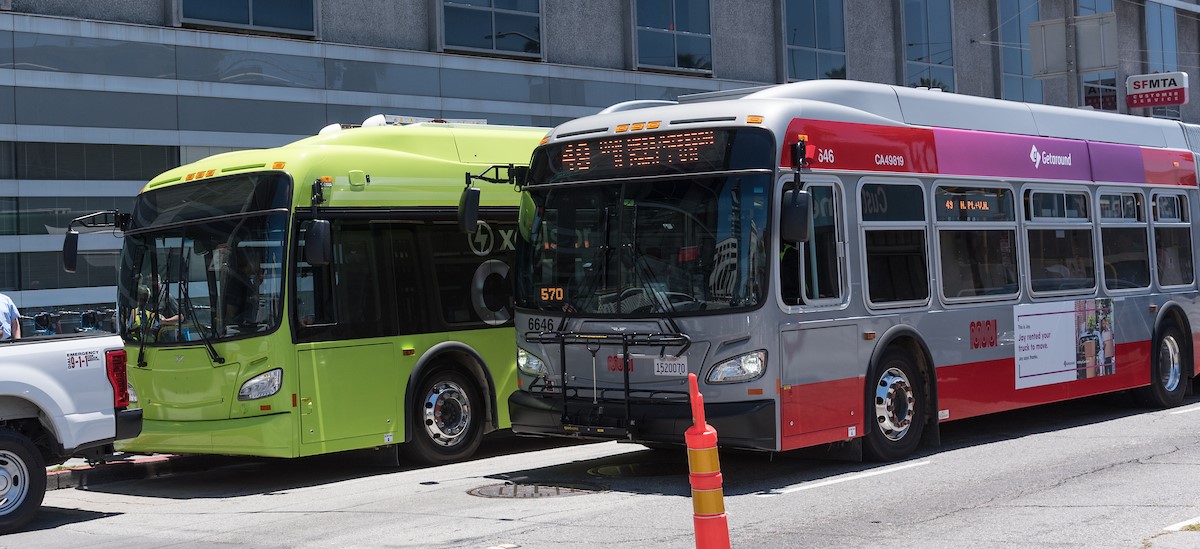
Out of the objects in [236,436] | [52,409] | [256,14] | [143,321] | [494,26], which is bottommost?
[236,436]

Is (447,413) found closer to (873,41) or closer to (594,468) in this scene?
(594,468)

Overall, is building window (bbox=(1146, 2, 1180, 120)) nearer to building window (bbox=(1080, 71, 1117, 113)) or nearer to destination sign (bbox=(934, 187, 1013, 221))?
building window (bbox=(1080, 71, 1117, 113))

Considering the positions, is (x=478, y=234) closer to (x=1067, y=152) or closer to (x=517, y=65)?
(x=1067, y=152)

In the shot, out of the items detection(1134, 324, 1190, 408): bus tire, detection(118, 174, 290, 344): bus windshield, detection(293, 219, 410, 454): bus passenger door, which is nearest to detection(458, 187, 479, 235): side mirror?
detection(293, 219, 410, 454): bus passenger door

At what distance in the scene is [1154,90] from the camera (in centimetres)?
3456

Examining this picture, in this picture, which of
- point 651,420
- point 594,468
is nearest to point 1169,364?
point 594,468

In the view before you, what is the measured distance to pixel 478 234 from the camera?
45.0ft

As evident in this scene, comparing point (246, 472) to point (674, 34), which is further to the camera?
point (674, 34)

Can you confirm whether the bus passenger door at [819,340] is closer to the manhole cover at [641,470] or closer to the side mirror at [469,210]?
the manhole cover at [641,470]

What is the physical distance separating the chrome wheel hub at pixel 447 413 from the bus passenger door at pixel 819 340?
417 cm

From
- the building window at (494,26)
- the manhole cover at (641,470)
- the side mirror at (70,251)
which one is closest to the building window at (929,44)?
the building window at (494,26)

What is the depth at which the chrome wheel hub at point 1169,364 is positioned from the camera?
15.4 meters

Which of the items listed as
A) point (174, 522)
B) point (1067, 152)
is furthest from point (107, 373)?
point (1067, 152)

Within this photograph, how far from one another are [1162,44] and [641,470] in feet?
127
